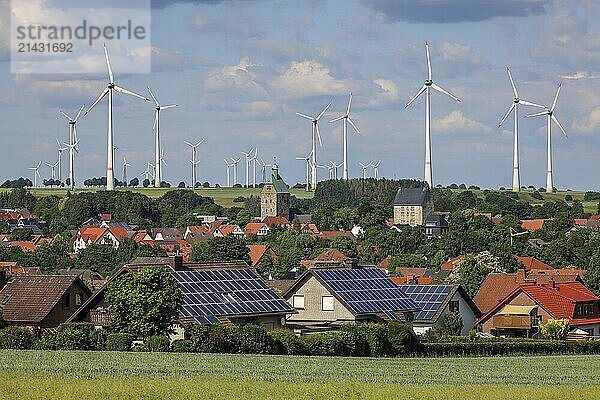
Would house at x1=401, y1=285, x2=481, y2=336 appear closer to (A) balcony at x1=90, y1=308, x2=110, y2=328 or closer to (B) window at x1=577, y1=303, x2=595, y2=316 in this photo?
(B) window at x1=577, y1=303, x2=595, y2=316

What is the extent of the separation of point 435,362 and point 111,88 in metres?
123

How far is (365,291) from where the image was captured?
75.1 meters

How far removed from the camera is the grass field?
114 ft

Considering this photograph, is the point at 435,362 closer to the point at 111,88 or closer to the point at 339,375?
the point at 339,375

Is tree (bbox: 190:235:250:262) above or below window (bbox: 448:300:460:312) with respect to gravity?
above

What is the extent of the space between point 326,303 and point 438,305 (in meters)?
10.1

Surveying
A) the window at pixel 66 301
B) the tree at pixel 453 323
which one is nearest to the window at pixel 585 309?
the tree at pixel 453 323

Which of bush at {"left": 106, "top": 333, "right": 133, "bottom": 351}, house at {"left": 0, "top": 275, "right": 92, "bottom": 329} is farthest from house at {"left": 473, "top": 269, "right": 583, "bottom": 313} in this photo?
bush at {"left": 106, "top": 333, "right": 133, "bottom": 351}

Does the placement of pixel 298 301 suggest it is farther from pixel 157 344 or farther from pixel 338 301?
pixel 157 344

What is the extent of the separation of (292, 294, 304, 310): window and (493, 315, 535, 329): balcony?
18263 millimetres

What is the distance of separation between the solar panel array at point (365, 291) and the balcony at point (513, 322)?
10272 mm

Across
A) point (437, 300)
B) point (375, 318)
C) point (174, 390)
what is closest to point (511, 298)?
point (437, 300)

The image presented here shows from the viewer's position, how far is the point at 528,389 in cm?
3831

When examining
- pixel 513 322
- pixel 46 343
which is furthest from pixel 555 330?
pixel 46 343
